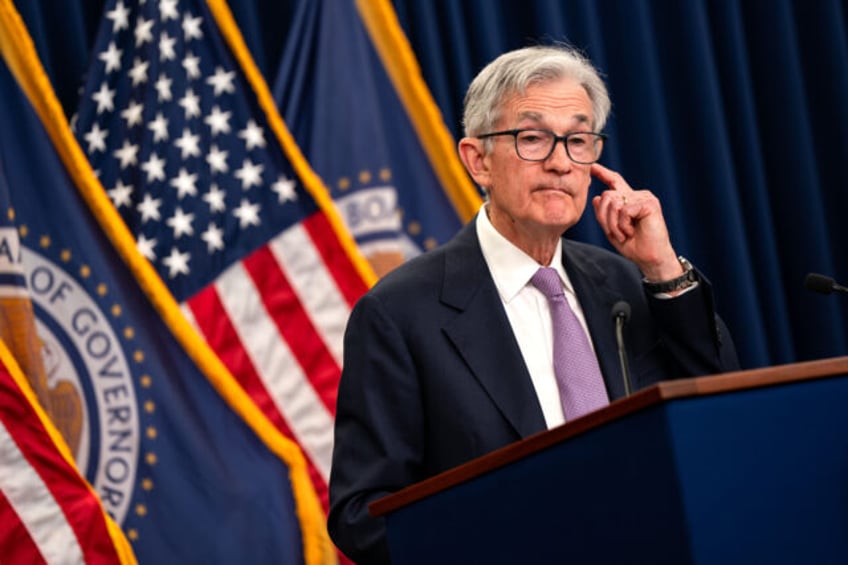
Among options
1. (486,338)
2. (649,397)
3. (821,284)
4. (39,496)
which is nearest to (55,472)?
(39,496)

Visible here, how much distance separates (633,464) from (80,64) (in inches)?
110

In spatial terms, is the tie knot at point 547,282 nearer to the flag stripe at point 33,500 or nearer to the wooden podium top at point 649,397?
the wooden podium top at point 649,397

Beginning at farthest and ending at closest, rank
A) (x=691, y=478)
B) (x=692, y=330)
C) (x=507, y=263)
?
(x=507, y=263) < (x=692, y=330) < (x=691, y=478)

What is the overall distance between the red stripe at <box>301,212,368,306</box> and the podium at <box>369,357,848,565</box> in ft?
6.50

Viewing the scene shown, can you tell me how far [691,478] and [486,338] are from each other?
3.05 feet

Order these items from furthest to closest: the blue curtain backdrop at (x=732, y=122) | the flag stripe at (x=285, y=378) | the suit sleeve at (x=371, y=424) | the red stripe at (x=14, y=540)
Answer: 1. the blue curtain backdrop at (x=732, y=122)
2. the flag stripe at (x=285, y=378)
3. the red stripe at (x=14, y=540)
4. the suit sleeve at (x=371, y=424)

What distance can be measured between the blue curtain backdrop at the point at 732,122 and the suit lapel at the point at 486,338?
1714 mm

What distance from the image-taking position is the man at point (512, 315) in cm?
230

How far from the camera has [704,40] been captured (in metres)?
4.45

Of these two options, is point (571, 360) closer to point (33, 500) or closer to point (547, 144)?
point (547, 144)

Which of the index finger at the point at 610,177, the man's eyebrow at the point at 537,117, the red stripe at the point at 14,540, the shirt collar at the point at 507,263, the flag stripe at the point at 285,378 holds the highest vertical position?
the man's eyebrow at the point at 537,117

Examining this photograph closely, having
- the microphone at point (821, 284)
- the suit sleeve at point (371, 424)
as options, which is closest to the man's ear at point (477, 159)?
Result: the suit sleeve at point (371, 424)

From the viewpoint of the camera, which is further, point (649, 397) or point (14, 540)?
point (14, 540)

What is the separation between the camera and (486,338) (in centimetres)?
239
